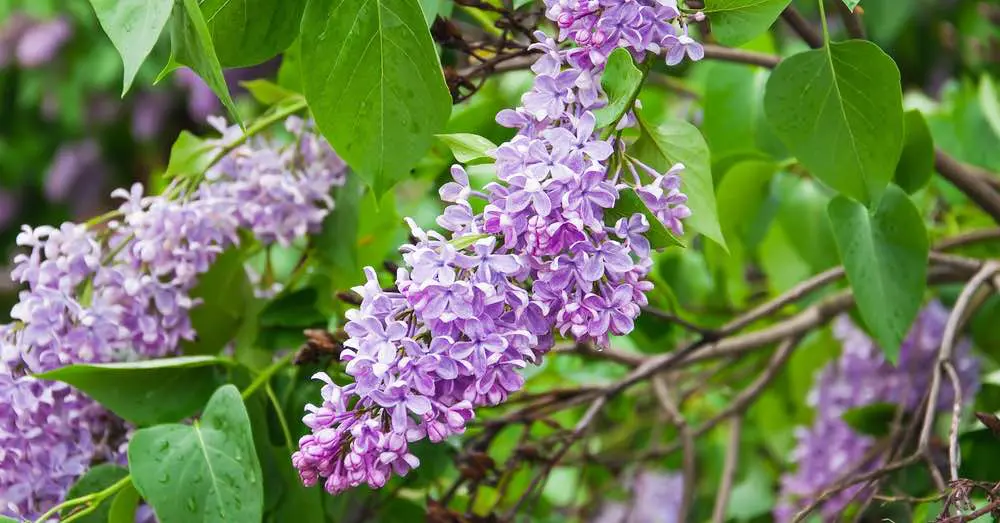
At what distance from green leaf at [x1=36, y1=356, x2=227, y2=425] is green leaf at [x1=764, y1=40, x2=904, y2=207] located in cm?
33

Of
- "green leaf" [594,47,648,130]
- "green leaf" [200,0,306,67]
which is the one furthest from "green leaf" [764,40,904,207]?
"green leaf" [200,0,306,67]

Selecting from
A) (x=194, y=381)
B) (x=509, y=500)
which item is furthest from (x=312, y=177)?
(x=509, y=500)

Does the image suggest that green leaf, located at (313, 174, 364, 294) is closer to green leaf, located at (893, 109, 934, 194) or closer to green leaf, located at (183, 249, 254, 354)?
green leaf, located at (183, 249, 254, 354)

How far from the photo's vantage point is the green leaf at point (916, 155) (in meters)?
0.65

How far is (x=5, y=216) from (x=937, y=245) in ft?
9.68

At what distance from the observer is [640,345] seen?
0.98 metres

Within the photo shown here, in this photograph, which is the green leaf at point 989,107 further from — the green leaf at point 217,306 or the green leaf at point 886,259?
the green leaf at point 217,306

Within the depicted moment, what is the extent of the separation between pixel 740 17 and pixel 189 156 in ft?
1.05

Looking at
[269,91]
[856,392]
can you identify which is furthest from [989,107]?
[269,91]

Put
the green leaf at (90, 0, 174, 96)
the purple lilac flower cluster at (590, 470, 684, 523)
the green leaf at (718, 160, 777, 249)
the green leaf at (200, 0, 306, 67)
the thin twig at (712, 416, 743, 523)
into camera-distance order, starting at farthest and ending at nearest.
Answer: the purple lilac flower cluster at (590, 470, 684, 523) → the thin twig at (712, 416, 743, 523) → the green leaf at (718, 160, 777, 249) → the green leaf at (200, 0, 306, 67) → the green leaf at (90, 0, 174, 96)

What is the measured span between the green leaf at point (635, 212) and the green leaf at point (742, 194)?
0.96ft

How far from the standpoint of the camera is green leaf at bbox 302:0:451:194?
473 mm

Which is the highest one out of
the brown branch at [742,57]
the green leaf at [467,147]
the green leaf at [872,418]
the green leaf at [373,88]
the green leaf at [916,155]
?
the green leaf at [373,88]

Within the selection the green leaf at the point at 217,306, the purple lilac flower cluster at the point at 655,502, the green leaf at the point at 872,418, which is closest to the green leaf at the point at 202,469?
the green leaf at the point at 217,306
